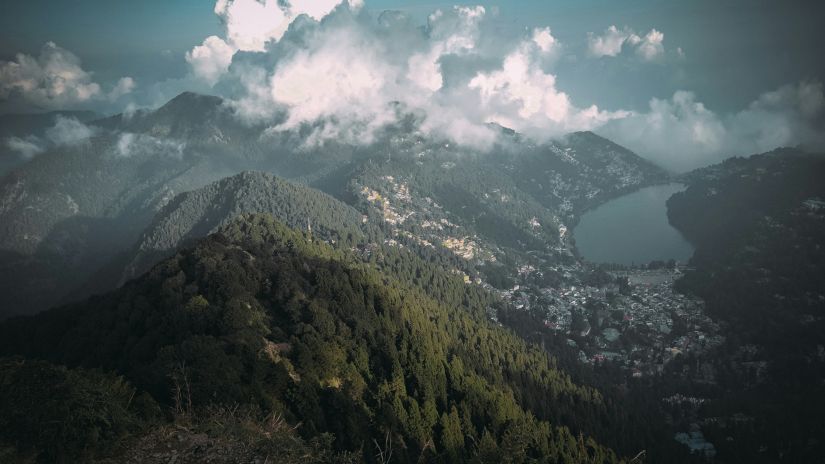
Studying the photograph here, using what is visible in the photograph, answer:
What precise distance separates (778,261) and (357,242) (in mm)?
167412

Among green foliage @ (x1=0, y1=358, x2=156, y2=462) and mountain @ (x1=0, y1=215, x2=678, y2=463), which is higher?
green foliage @ (x1=0, y1=358, x2=156, y2=462)

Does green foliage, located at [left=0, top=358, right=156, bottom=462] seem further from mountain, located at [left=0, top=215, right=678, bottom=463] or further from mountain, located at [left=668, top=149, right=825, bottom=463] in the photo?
mountain, located at [left=668, top=149, right=825, bottom=463]

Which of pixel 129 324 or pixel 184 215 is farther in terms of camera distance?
pixel 184 215

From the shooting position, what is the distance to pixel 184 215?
199750 mm

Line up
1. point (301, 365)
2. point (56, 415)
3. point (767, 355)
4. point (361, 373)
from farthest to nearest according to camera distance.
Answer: point (767, 355), point (361, 373), point (301, 365), point (56, 415)

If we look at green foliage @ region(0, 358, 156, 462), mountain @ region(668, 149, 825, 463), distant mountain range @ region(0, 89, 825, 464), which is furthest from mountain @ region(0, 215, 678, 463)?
mountain @ region(668, 149, 825, 463)

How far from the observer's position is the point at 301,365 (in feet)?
176

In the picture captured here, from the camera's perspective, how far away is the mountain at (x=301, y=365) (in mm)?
40750

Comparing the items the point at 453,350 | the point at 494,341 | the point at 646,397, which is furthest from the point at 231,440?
the point at 646,397

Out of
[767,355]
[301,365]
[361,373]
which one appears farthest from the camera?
[767,355]

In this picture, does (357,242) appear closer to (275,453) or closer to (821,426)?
(821,426)

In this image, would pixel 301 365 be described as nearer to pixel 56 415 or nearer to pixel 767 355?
pixel 56 415

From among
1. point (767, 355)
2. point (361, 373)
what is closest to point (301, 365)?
point (361, 373)

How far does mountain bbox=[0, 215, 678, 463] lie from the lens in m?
40.8
